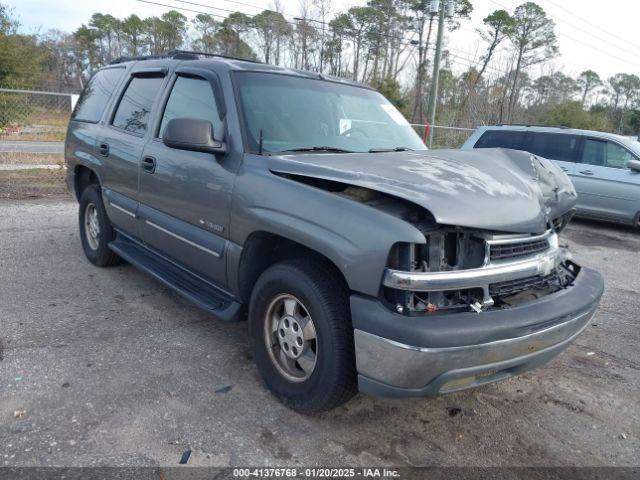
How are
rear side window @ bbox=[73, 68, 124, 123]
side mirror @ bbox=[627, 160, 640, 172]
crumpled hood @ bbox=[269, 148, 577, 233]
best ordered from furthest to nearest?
side mirror @ bbox=[627, 160, 640, 172], rear side window @ bbox=[73, 68, 124, 123], crumpled hood @ bbox=[269, 148, 577, 233]

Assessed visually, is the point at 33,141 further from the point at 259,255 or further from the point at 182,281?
the point at 259,255

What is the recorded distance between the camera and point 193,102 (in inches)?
147

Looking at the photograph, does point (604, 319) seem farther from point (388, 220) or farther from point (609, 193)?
point (609, 193)

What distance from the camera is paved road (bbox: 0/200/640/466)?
8.39ft

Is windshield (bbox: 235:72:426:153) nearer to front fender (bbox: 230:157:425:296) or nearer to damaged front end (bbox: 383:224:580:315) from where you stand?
front fender (bbox: 230:157:425:296)

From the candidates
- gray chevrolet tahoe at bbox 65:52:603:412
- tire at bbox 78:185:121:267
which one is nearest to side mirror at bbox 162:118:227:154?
gray chevrolet tahoe at bbox 65:52:603:412

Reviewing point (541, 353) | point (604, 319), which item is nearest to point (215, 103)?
point (541, 353)

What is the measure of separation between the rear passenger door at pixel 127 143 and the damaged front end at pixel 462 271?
2.67 metres

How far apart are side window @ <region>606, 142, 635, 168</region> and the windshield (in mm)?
6757

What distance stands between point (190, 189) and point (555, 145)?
8413 millimetres

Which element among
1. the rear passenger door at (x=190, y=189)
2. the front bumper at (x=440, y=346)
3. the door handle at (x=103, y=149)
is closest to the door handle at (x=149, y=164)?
the rear passenger door at (x=190, y=189)

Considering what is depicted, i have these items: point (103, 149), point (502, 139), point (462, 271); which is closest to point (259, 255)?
point (462, 271)

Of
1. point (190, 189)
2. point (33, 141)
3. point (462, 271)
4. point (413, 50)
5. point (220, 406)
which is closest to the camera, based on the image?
point (462, 271)

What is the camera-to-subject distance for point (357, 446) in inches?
104
